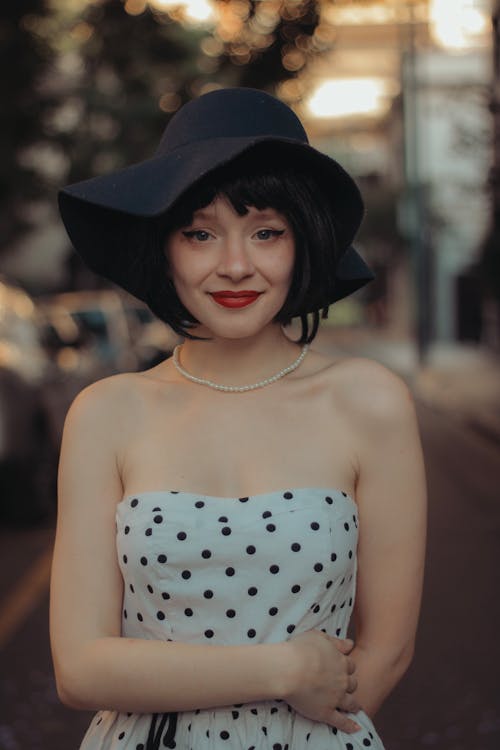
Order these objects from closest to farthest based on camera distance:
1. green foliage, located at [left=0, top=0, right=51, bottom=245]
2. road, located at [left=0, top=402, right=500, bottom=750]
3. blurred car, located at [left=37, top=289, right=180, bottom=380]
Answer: road, located at [left=0, top=402, right=500, bottom=750]
blurred car, located at [left=37, top=289, right=180, bottom=380]
green foliage, located at [left=0, top=0, right=51, bottom=245]

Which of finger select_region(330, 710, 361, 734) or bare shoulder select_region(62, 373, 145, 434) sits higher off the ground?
bare shoulder select_region(62, 373, 145, 434)

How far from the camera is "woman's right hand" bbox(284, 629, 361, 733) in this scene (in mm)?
1896

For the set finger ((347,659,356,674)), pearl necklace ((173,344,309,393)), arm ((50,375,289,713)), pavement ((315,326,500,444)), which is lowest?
pavement ((315,326,500,444))

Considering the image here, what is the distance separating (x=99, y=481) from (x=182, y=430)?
0.17m

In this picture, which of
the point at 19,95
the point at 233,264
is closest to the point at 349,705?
the point at 233,264

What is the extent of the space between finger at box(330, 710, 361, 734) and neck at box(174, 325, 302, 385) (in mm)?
589

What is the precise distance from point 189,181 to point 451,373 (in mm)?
22890

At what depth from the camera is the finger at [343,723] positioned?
1.96 meters

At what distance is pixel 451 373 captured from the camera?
24.4 metres

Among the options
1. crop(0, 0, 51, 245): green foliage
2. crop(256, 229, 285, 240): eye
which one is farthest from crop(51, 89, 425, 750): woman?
crop(0, 0, 51, 245): green foliage

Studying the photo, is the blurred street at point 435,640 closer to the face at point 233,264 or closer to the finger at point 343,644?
the finger at point 343,644

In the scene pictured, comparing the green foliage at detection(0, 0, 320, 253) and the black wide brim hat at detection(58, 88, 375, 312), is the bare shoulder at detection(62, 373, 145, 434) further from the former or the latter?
the green foliage at detection(0, 0, 320, 253)

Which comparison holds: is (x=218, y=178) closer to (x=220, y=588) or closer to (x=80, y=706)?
(x=220, y=588)

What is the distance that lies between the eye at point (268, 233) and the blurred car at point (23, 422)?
659cm
